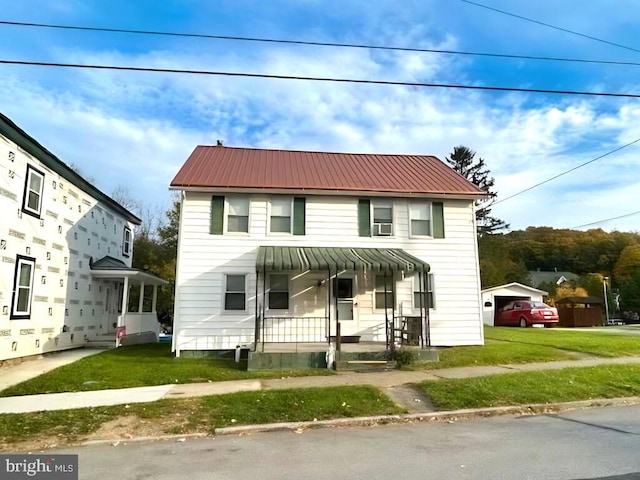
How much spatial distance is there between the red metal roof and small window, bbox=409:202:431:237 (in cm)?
55

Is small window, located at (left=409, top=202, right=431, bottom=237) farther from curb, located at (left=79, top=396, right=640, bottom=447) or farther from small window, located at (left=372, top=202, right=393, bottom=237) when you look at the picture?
curb, located at (left=79, top=396, right=640, bottom=447)

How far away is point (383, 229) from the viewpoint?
51.2ft

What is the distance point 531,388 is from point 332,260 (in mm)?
5912

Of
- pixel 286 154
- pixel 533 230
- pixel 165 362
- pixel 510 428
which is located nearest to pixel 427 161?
pixel 286 154

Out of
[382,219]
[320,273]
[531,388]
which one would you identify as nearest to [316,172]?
[382,219]

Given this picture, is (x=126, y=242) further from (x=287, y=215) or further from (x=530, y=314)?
(x=530, y=314)

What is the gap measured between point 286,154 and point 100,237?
808 cm

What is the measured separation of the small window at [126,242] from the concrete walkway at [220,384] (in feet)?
31.4

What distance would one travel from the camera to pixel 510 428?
23.4 ft

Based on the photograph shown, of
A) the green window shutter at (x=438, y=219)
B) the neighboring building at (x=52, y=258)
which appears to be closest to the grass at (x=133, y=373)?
the neighboring building at (x=52, y=258)

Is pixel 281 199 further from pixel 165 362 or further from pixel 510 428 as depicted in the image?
pixel 510 428

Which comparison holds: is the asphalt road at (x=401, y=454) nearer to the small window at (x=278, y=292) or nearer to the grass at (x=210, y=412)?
the grass at (x=210, y=412)

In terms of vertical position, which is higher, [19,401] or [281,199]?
[281,199]

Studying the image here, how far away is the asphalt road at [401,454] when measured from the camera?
508cm
